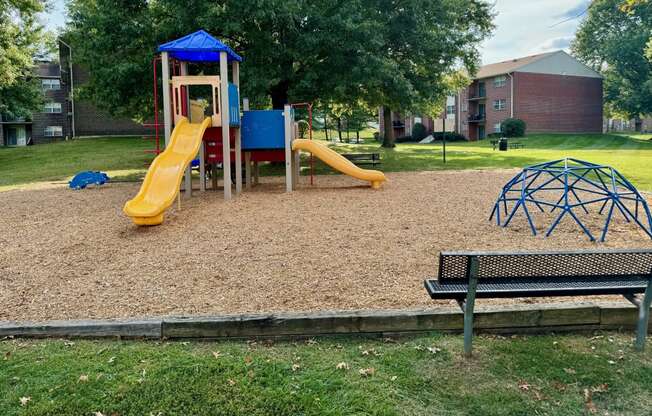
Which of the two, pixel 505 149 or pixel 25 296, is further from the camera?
pixel 505 149

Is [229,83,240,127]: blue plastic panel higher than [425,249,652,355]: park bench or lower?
higher

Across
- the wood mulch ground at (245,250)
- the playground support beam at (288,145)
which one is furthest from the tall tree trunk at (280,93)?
the wood mulch ground at (245,250)

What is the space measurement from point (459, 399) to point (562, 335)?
1.38 m

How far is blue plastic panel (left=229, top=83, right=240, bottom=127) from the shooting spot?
12.8 metres

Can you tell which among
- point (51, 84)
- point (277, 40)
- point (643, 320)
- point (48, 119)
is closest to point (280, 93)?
point (277, 40)

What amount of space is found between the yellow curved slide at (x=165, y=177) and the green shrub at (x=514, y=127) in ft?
142

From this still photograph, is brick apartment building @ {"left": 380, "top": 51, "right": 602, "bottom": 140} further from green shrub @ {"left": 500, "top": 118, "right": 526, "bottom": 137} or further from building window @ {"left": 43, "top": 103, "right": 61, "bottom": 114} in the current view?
building window @ {"left": 43, "top": 103, "right": 61, "bottom": 114}

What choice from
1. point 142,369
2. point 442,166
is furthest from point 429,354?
point 442,166

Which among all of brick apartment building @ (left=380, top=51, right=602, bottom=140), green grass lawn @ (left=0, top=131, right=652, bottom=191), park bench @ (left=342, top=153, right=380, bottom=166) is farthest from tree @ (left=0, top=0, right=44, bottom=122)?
brick apartment building @ (left=380, top=51, right=602, bottom=140)

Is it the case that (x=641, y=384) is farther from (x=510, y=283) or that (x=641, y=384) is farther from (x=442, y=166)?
(x=442, y=166)

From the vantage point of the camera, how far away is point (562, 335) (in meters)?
4.12

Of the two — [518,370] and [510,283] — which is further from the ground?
[510,283]

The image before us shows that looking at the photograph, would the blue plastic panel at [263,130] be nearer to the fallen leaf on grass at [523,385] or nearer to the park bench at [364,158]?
the park bench at [364,158]

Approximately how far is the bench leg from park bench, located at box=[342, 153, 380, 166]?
54.4ft
